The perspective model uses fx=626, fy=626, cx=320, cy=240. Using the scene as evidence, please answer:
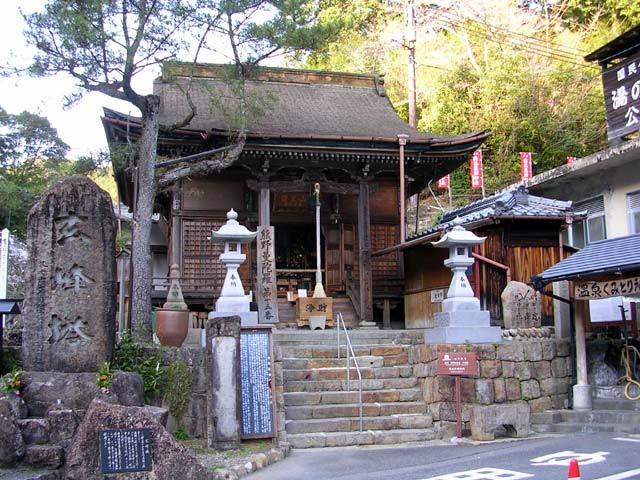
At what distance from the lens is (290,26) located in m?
13.7

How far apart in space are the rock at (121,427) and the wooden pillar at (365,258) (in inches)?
367

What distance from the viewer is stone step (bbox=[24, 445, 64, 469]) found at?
712cm

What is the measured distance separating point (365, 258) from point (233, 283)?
6030 mm

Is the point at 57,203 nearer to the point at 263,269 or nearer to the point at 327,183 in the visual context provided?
the point at 263,269

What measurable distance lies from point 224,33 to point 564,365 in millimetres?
9841

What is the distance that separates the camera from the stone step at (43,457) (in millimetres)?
7121

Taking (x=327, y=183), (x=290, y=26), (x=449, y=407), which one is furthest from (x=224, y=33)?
(x=449, y=407)

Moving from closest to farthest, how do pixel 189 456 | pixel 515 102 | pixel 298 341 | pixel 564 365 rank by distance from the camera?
pixel 189 456, pixel 564 365, pixel 298 341, pixel 515 102

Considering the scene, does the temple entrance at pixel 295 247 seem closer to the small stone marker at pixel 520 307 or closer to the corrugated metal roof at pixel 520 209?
the corrugated metal roof at pixel 520 209

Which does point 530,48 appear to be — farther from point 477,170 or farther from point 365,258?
point 365,258

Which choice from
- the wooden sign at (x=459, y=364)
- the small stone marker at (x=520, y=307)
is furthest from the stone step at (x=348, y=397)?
the small stone marker at (x=520, y=307)

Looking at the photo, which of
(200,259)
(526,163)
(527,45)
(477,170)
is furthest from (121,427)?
(527,45)

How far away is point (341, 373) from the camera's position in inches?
466

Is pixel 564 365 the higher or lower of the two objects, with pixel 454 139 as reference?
lower
